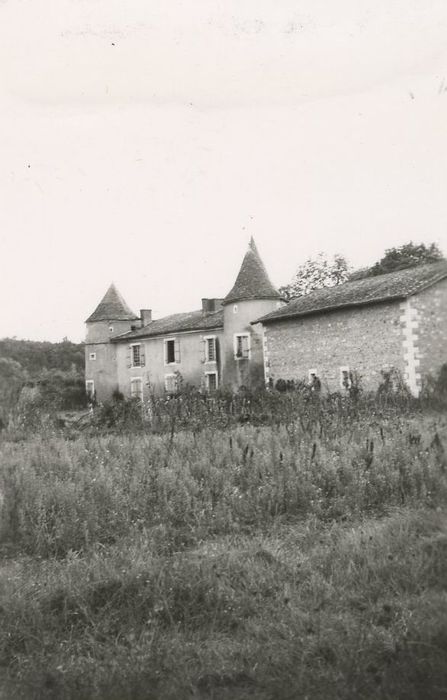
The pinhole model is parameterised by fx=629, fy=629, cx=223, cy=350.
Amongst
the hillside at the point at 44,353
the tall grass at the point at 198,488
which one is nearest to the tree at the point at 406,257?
the hillside at the point at 44,353

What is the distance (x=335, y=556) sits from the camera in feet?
14.1

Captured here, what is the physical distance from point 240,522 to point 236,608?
5.35ft

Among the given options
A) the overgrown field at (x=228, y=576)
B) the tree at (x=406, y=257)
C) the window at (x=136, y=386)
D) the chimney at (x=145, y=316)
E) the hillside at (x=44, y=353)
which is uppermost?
the tree at (x=406, y=257)

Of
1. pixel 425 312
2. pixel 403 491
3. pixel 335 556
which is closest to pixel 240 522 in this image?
pixel 335 556

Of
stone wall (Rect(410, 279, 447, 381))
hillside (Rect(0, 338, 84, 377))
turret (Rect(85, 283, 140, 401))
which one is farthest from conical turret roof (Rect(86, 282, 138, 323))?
stone wall (Rect(410, 279, 447, 381))

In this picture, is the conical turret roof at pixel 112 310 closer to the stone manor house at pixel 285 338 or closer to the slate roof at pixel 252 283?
the stone manor house at pixel 285 338

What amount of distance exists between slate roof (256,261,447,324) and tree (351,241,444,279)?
51.0 ft

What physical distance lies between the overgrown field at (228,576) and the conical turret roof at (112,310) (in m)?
33.5

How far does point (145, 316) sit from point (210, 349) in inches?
317

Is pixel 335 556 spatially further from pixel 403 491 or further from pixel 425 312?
pixel 425 312

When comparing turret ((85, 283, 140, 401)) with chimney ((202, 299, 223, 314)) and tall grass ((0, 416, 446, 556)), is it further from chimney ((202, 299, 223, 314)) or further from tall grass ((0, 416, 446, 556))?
tall grass ((0, 416, 446, 556))

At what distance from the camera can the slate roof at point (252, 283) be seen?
2992cm

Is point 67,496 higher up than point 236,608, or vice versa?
point 67,496

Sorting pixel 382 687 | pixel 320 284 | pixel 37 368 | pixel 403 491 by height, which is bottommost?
pixel 382 687
